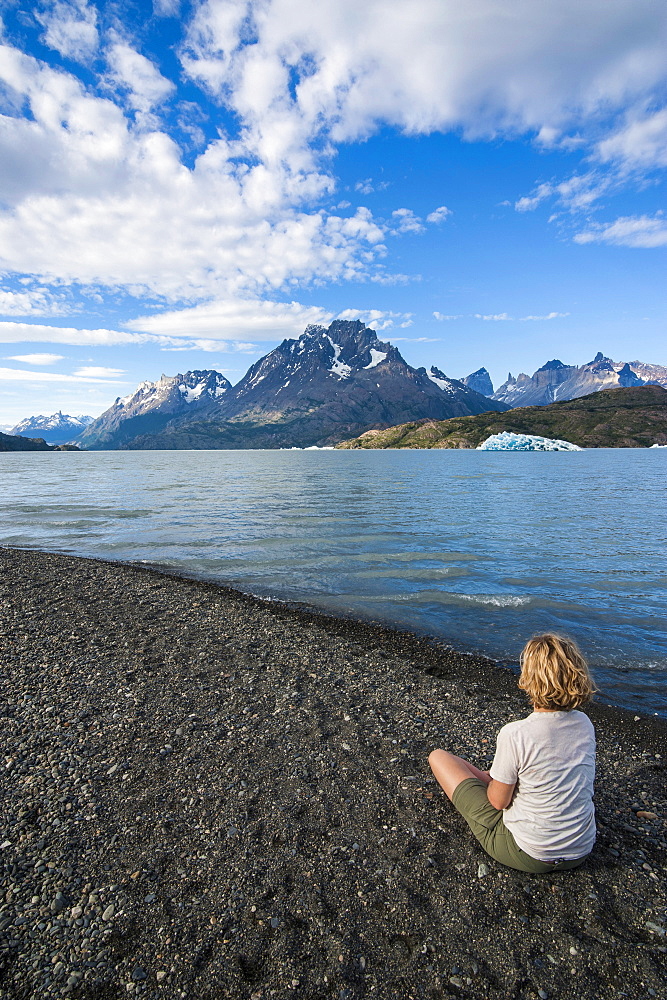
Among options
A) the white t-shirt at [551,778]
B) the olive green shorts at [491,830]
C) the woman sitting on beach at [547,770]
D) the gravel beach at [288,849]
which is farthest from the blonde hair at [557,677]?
the gravel beach at [288,849]

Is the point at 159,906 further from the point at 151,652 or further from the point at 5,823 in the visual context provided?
the point at 151,652

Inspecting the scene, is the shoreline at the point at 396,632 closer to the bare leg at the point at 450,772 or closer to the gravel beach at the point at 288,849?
the gravel beach at the point at 288,849

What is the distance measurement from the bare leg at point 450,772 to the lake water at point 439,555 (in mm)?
7672

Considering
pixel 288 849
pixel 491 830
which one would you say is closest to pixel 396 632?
pixel 491 830

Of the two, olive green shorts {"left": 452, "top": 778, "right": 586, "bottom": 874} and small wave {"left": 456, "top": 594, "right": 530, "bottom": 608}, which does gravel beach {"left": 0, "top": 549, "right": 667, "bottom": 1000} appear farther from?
small wave {"left": 456, "top": 594, "right": 530, "bottom": 608}

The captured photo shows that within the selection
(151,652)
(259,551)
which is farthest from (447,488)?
(151,652)

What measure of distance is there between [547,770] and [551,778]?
0.38 ft

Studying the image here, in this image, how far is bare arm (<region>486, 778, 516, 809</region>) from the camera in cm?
691

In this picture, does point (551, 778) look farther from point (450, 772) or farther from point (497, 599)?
point (497, 599)

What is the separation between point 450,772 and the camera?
8.38 meters

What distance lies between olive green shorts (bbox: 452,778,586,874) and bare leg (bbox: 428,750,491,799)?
0.13m

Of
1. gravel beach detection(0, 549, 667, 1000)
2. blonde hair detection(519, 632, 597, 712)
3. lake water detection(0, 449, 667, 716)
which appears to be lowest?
lake water detection(0, 449, 667, 716)

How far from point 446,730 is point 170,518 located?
42.4 metres

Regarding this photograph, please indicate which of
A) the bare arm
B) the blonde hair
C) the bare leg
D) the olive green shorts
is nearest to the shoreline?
the bare leg
